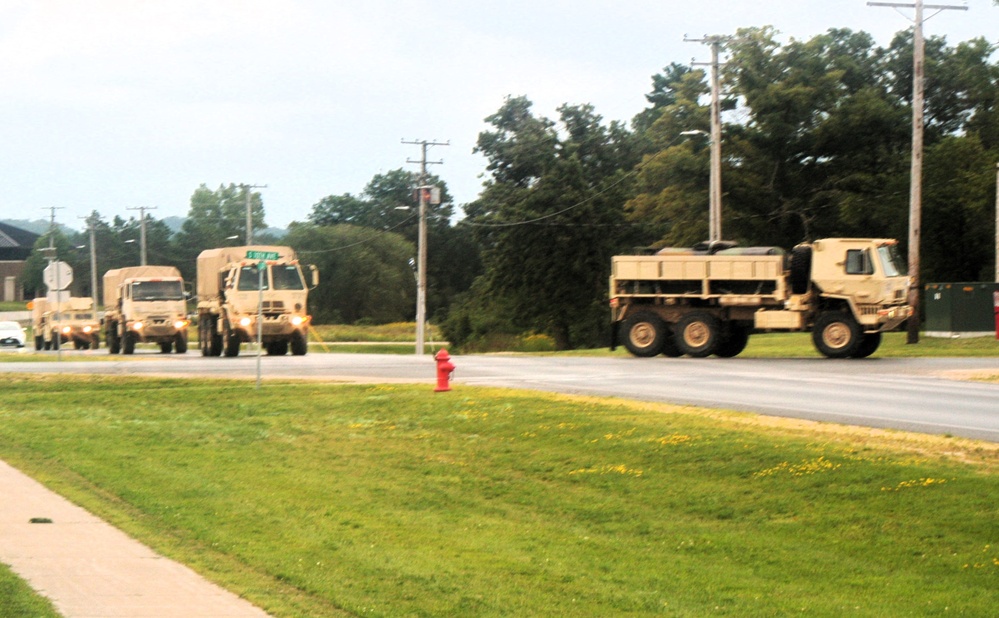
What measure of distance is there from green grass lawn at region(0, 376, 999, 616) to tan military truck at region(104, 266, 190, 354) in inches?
1108

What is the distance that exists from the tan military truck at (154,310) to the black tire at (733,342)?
69.9 ft

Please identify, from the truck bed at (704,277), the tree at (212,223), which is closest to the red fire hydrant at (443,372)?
the truck bed at (704,277)

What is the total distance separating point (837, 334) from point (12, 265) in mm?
120346

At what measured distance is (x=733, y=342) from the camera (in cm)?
3366

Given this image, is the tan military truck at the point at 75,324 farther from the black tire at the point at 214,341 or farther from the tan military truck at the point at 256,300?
the tan military truck at the point at 256,300

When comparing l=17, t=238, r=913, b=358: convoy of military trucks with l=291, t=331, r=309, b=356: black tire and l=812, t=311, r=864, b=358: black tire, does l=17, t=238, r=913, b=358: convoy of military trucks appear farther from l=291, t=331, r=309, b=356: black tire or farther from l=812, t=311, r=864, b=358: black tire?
l=291, t=331, r=309, b=356: black tire

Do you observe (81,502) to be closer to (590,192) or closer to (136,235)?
(590,192)

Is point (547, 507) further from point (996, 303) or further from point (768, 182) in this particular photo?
point (768, 182)

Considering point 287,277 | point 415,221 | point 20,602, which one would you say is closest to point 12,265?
point 415,221

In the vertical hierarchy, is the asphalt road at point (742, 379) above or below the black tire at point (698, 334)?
below

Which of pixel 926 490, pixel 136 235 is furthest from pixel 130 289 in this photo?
pixel 136 235

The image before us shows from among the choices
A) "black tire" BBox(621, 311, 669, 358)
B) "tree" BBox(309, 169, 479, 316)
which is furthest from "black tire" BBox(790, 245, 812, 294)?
"tree" BBox(309, 169, 479, 316)

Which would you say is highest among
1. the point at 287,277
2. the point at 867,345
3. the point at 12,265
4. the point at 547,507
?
the point at 12,265

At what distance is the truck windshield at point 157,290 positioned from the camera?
47531mm
